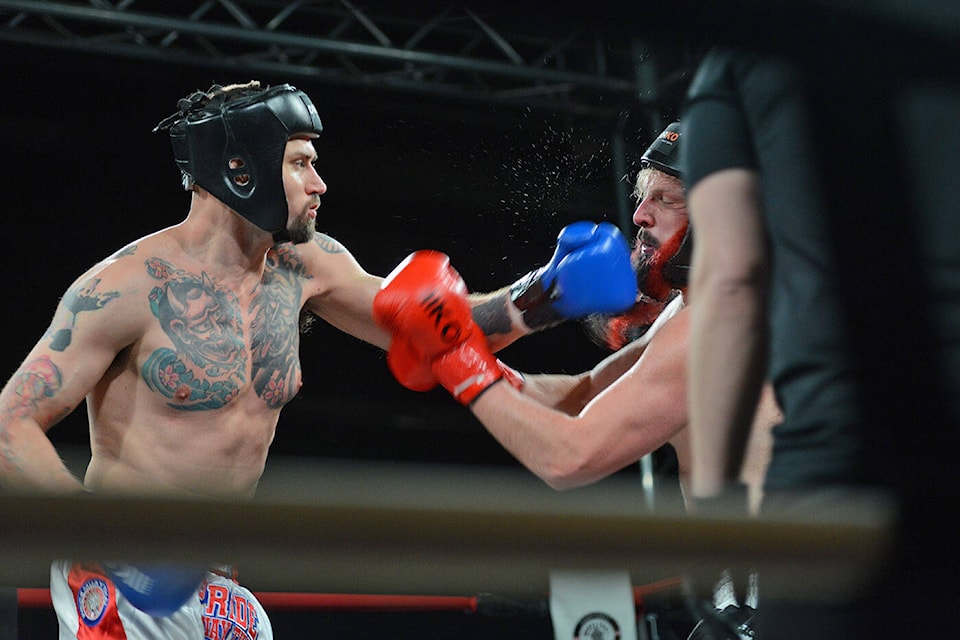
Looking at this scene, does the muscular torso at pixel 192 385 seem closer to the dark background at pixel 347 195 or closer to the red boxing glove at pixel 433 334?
the red boxing glove at pixel 433 334

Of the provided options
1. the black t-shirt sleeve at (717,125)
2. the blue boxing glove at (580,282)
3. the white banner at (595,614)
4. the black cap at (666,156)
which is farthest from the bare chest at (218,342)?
the black t-shirt sleeve at (717,125)

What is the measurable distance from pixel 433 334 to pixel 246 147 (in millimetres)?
877

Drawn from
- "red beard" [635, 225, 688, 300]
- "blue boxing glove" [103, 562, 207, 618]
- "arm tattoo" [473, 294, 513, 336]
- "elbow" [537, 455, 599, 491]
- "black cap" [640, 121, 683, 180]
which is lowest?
"blue boxing glove" [103, 562, 207, 618]

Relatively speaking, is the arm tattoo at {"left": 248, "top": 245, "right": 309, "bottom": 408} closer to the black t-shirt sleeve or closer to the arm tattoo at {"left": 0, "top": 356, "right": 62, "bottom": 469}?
the arm tattoo at {"left": 0, "top": 356, "right": 62, "bottom": 469}

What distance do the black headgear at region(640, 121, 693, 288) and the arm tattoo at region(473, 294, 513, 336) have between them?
1.34ft

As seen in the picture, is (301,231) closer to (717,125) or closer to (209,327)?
(209,327)

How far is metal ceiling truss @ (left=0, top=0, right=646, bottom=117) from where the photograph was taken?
13.1ft

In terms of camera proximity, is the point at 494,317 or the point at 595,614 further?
the point at 595,614

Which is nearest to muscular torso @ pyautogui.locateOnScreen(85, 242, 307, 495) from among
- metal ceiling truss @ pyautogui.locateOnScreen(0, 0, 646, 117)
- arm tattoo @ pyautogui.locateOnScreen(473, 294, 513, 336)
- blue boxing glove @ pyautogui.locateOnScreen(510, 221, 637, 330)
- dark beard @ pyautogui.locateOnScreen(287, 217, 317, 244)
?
dark beard @ pyautogui.locateOnScreen(287, 217, 317, 244)

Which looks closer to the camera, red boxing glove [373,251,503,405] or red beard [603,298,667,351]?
red boxing glove [373,251,503,405]

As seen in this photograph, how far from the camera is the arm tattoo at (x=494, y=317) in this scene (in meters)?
2.12

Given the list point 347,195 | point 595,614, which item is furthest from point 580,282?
point 347,195

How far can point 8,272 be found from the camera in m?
5.06

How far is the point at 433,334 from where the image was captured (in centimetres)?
146
